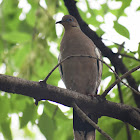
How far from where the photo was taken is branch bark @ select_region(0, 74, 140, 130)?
2.23 m

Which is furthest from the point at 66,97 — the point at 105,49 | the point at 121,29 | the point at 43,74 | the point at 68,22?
the point at 68,22

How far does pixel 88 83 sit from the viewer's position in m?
4.05

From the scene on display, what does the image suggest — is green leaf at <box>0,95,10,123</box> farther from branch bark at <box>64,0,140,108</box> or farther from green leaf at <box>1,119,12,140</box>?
branch bark at <box>64,0,140,108</box>

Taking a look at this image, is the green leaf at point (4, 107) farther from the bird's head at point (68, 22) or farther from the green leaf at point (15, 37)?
the bird's head at point (68, 22)

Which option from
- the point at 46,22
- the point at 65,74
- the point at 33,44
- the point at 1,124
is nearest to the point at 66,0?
the point at 46,22

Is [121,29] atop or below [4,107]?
atop

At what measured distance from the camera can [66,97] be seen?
242cm

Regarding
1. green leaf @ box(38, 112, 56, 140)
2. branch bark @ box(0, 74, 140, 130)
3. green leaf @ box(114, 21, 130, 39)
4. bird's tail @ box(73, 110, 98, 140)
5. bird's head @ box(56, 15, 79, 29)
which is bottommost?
bird's tail @ box(73, 110, 98, 140)

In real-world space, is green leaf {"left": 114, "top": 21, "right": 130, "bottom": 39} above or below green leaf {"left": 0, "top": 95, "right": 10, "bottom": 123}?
above

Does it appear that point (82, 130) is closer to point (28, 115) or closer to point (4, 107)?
point (28, 115)

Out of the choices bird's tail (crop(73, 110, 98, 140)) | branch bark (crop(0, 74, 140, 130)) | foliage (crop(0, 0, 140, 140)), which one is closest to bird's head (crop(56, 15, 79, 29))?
foliage (crop(0, 0, 140, 140))

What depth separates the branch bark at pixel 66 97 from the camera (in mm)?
2234

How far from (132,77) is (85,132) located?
99cm

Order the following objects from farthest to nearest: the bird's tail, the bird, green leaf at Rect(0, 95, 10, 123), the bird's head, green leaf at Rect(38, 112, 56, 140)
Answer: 1. the bird's head
2. the bird
3. the bird's tail
4. green leaf at Rect(0, 95, 10, 123)
5. green leaf at Rect(38, 112, 56, 140)
